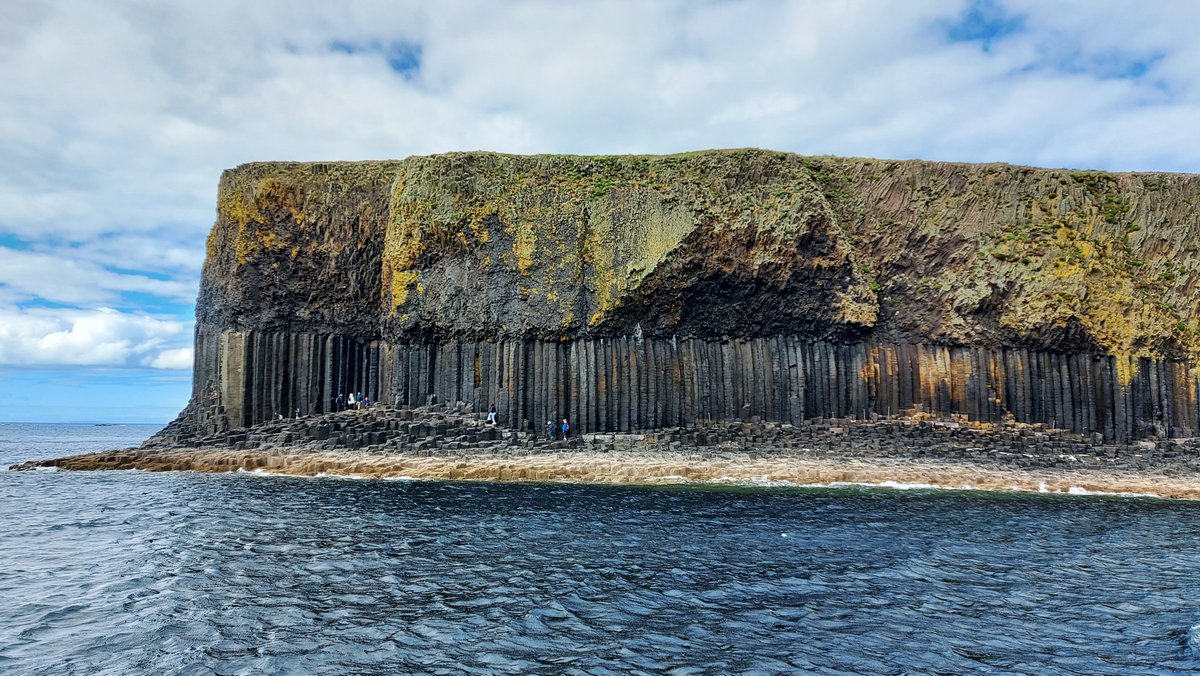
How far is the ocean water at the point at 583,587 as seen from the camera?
880 centimetres

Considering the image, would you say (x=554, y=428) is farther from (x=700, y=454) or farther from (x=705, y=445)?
(x=705, y=445)

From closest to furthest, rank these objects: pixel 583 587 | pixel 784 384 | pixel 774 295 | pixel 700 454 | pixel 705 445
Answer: pixel 583 587 → pixel 700 454 → pixel 705 445 → pixel 784 384 → pixel 774 295

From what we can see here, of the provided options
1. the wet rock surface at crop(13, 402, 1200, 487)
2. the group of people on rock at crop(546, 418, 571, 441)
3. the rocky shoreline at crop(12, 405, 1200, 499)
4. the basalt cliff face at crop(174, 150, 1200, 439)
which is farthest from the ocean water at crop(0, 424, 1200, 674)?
the basalt cliff face at crop(174, 150, 1200, 439)

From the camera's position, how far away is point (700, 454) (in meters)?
28.2

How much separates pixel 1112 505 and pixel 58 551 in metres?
25.9

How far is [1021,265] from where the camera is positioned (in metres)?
30.8

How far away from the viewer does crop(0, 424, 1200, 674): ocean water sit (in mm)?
8797

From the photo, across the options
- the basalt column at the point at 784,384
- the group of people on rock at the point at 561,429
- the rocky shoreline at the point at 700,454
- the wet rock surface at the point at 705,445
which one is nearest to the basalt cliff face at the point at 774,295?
the basalt column at the point at 784,384

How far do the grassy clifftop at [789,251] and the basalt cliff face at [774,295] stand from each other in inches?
3.2

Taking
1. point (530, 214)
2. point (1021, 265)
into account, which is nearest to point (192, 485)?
point (530, 214)

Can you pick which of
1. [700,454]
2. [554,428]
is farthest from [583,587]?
[554,428]

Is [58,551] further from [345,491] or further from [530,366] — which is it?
[530,366]

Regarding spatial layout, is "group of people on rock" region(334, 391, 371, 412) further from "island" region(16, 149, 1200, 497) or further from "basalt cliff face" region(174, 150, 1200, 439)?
"basalt cliff face" region(174, 150, 1200, 439)

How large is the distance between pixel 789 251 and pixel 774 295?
1.84 m
